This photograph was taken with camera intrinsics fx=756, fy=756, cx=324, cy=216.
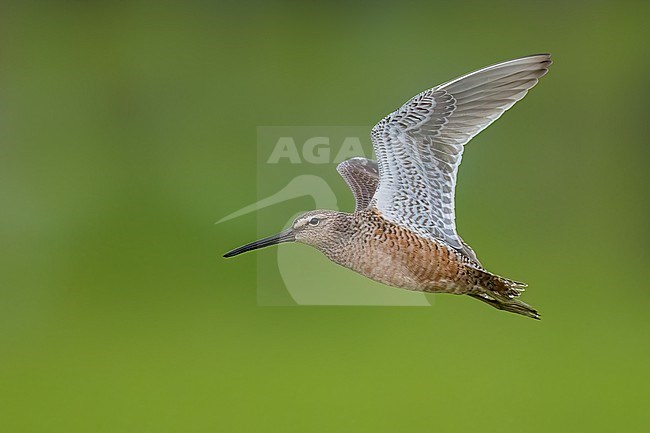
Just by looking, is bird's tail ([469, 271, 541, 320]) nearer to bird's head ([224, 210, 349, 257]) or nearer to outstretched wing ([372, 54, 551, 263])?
outstretched wing ([372, 54, 551, 263])

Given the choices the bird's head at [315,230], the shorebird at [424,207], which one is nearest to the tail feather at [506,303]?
the shorebird at [424,207]

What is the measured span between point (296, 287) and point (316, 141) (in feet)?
0.56

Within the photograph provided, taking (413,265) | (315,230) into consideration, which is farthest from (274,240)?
(413,265)

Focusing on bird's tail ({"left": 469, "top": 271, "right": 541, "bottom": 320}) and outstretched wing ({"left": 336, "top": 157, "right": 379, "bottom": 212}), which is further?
outstretched wing ({"left": 336, "top": 157, "right": 379, "bottom": 212})

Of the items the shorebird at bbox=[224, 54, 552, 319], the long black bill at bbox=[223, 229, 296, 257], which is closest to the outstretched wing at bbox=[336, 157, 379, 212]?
the shorebird at bbox=[224, 54, 552, 319]

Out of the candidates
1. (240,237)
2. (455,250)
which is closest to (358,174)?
(455,250)

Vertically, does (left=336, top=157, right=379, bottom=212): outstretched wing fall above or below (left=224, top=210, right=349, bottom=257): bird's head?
above

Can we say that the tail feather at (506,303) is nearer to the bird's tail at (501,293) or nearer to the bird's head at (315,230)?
the bird's tail at (501,293)

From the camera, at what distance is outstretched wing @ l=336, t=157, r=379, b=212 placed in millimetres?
887

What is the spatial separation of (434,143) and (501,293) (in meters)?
0.20

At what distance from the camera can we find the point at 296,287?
0.85 meters

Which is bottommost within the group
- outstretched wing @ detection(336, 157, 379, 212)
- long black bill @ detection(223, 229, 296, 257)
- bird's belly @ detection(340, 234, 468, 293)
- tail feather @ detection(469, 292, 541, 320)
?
tail feather @ detection(469, 292, 541, 320)

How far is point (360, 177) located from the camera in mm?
904

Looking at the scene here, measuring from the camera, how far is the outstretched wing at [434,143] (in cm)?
79
